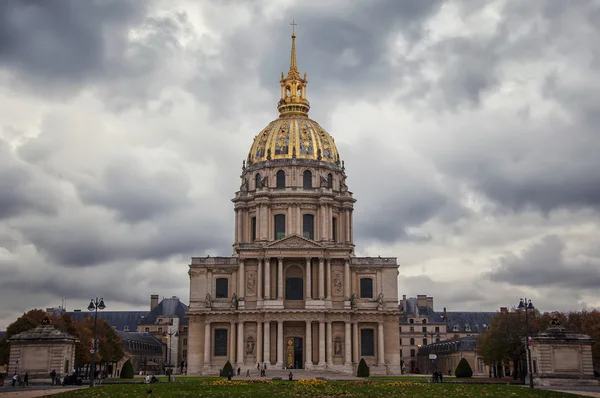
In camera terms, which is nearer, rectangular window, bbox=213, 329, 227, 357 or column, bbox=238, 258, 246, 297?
column, bbox=238, 258, 246, 297

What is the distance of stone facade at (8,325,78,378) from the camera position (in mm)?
52375

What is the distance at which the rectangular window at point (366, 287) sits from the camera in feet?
302

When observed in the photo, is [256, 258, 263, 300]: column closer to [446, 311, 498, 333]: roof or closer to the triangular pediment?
the triangular pediment

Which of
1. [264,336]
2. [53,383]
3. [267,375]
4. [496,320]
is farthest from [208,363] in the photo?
[53,383]

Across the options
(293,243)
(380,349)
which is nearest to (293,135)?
(293,243)

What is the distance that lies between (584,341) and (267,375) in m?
34.3

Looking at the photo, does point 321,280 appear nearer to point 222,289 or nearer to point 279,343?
point 279,343

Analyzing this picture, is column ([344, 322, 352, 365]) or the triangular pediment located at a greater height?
the triangular pediment

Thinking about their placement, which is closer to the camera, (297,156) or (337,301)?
(337,301)

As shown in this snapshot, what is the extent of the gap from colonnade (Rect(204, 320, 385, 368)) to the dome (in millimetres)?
23763

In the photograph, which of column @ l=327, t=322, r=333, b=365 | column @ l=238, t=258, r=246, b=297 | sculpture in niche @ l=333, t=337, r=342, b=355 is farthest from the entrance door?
column @ l=238, t=258, r=246, b=297

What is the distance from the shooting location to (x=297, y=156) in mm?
100312

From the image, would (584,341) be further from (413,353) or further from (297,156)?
(413,353)

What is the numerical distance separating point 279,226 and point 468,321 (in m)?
56.7
